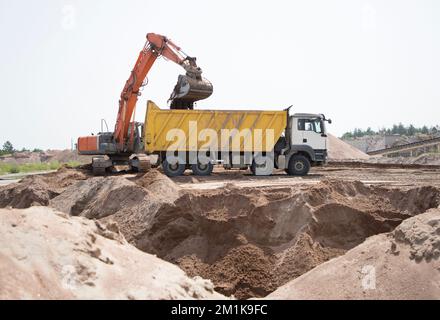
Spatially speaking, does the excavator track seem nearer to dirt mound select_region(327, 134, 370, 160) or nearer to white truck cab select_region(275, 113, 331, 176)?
white truck cab select_region(275, 113, 331, 176)

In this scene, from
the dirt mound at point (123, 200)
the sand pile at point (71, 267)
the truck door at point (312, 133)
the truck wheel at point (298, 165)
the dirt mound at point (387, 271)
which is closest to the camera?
the sand pile at point (71, 267)

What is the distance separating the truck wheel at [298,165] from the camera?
1866 cm

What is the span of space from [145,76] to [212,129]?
164 inches

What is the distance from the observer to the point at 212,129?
1823 centimetres

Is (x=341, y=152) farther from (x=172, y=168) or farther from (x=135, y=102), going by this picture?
(x=172, y=168)

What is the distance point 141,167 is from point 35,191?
211 inches

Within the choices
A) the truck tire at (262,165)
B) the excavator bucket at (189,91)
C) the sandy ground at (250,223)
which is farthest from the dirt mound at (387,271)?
the excavator bucket at (189,91)

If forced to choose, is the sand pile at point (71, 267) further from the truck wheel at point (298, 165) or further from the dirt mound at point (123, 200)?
the truck wheel at point (298, 165)

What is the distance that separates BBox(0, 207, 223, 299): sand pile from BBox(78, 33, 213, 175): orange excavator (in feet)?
43.3

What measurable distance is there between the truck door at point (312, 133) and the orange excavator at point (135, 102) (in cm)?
396

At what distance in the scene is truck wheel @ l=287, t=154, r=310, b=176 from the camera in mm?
18656
